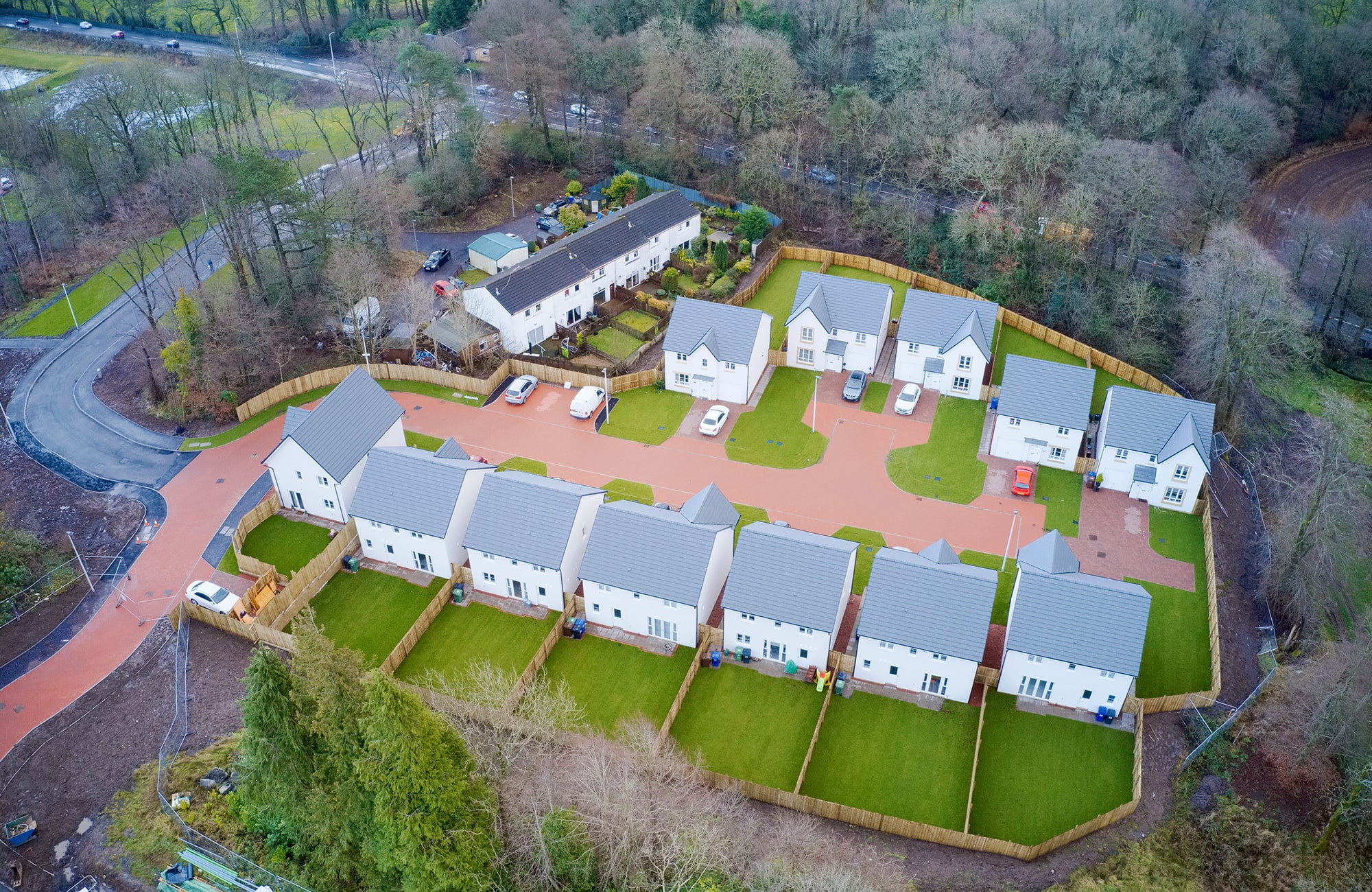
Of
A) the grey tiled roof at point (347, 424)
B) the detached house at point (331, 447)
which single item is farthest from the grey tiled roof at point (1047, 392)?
the detached house at point (331, 447)

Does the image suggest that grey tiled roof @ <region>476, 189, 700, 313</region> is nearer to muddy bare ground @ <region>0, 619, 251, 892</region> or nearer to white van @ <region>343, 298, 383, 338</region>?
white van @ <region>343, 298, 383, 338</region>

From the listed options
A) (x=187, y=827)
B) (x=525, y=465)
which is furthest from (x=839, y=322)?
(x=187, y=827)

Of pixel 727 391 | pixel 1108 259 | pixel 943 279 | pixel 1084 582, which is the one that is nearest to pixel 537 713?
pixel 1084 582

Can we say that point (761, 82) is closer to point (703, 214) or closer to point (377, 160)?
point (703, 214)

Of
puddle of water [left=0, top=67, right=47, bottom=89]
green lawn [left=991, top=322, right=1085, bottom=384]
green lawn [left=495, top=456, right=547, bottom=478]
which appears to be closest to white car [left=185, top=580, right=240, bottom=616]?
green lawn [left=495, top=456, right=547, bottom=478]

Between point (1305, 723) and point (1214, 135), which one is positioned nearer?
point (1305, 723)
